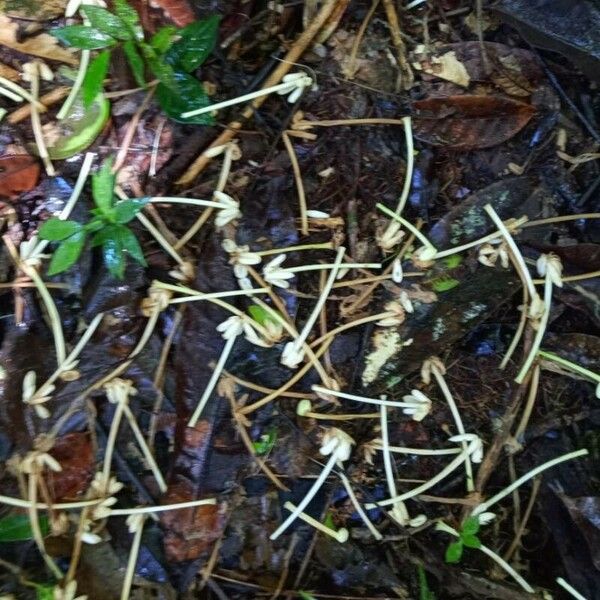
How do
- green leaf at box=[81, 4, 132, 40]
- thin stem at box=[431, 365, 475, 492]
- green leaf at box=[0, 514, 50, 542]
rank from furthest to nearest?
thin stem at box=[431, 365, 475, 492] → green leaf at box=[0, 514, 50, 542] → green leaf at box=[81, 4, 132, 40]

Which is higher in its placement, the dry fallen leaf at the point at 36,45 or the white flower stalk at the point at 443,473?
the dry fallen leaf at the point at 36,45

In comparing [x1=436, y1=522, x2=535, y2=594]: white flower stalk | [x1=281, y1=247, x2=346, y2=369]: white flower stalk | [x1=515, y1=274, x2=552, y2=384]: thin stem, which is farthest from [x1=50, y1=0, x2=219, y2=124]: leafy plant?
[x1=436, y1=522, x2=535, y2=594]: white flower stalk

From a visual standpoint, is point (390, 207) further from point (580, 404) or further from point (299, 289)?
point (580, 404)

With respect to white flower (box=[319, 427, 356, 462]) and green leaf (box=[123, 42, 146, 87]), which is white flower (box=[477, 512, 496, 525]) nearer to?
white flower (box=[319, 427, 356, 462])

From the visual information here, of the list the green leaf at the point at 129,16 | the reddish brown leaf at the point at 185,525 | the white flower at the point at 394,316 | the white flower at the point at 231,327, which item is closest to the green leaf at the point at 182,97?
the green leaf at the point at 129,16

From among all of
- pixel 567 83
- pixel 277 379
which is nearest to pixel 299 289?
pixel 277 379

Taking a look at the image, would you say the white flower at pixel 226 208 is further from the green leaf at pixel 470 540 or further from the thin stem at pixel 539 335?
the green leaf at pixel 470 540
